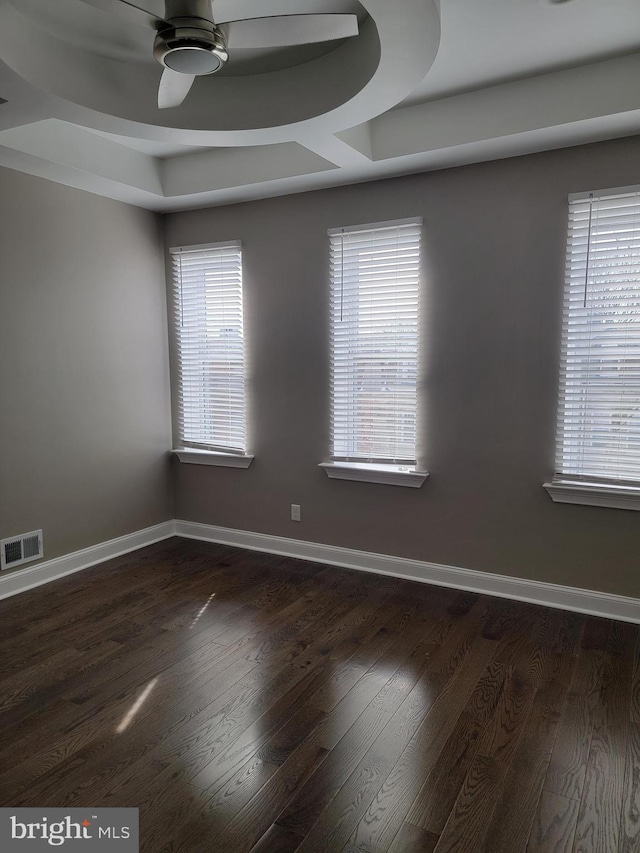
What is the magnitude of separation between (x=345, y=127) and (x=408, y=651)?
2588 millimetres

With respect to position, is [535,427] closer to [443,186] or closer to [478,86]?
[443,186]

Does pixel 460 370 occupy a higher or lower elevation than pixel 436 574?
higher

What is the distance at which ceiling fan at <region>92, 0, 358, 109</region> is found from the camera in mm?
1946

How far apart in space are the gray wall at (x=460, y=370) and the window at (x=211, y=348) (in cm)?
13

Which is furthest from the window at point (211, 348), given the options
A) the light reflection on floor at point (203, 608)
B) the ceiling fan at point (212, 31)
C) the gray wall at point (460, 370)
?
the ceiling fan at point (212, 31)

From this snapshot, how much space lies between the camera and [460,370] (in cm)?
356

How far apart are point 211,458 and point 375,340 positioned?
65.1 inches

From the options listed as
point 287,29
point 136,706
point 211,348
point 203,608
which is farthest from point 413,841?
point 211,348

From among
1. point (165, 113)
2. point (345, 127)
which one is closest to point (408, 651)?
point (345, 127)

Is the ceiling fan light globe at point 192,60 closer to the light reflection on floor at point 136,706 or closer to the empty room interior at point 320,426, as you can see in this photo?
the empty room interior at point 320,426

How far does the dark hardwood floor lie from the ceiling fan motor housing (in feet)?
8.23

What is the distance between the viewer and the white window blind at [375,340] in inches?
144

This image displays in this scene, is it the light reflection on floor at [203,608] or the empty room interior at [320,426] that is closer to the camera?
the empty room interior at [320,426]

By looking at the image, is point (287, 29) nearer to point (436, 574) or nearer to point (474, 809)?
point (474, 809)
